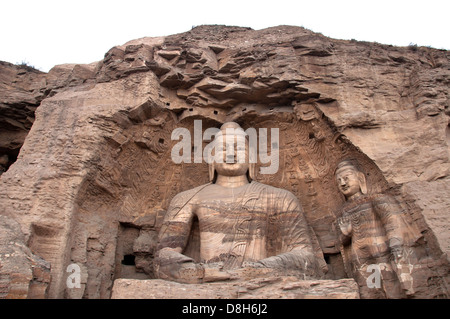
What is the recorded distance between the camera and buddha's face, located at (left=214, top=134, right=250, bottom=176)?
258 inches

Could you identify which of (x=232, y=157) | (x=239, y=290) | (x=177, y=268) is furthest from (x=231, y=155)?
(x=239, y=290)

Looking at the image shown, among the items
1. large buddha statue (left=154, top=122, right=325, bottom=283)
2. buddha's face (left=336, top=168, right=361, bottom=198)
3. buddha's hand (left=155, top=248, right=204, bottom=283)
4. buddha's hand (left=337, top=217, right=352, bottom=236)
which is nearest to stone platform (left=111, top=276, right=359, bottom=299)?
buddha's hand (left=155, top=248, right=204, bottom=283)

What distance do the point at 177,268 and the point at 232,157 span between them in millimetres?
2187

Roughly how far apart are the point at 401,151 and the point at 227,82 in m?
2.96

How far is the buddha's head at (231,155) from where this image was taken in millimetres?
6561

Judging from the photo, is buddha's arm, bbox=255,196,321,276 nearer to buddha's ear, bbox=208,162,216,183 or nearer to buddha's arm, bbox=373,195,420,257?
buddha's arm, bbox=373,195,420,257

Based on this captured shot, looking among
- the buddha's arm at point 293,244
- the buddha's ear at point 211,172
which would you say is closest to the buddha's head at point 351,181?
the buddha's arm at point 293,244

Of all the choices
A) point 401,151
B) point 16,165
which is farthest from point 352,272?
point 16,165

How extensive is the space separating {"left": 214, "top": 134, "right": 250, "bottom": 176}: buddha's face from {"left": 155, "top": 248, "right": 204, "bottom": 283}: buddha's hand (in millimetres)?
1695

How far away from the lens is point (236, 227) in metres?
5.81

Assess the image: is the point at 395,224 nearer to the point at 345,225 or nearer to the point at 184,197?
the point at 345,225

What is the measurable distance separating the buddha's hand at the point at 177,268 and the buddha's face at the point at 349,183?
2.44m

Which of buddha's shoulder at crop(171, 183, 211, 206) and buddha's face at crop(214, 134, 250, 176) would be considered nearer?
buddha's shoulder at crop(171, 183, 211, 206)

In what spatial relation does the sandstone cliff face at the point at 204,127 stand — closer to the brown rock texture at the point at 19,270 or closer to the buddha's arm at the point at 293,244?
the brown rock texture at the point at 19,270
